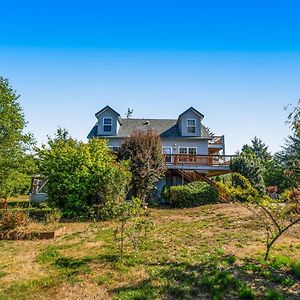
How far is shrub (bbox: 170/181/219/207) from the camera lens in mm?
18781

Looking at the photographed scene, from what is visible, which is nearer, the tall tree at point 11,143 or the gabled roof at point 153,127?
the tall tree at point 11,143

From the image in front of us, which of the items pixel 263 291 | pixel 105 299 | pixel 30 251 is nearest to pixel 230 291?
pixel 263 291

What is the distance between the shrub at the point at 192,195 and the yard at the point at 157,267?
7.90m

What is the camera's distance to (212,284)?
565cm

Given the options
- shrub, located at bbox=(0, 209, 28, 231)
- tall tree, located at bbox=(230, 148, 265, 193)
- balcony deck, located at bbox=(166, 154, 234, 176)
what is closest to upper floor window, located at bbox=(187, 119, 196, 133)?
balcony deck, located at bbox=(166, 154, 234, 176)

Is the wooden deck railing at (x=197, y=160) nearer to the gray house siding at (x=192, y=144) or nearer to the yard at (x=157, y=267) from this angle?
the gray house siding at (x=192, y=144)

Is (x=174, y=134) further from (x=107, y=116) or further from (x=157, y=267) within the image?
(x=157, y=267)

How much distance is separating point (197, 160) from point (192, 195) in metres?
5.49

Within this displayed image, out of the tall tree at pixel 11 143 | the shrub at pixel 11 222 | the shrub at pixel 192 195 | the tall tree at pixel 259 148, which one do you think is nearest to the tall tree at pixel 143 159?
the shrub at pixel 192 195

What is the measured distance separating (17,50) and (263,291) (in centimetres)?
1142

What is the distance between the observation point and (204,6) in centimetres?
933

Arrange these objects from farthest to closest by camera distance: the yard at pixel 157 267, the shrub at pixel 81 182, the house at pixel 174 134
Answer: the house at pixel 174 134
the shrub at pixel 81 182
the yard at pixel 157 267

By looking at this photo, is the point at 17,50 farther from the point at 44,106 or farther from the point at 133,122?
the point at 133,122

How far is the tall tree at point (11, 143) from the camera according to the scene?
1625cm
